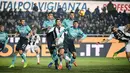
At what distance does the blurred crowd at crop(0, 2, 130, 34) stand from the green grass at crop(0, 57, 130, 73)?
0.44m

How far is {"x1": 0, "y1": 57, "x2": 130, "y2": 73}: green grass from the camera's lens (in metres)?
4.99

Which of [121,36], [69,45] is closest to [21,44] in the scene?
[69,45]

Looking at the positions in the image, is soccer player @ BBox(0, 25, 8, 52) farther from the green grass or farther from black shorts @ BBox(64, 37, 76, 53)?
black shorts @ BBox(64, 37, 76, 53)

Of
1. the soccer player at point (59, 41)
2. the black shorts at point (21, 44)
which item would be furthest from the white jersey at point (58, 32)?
the black shorts at point (21, 44)

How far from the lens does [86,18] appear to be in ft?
17.1

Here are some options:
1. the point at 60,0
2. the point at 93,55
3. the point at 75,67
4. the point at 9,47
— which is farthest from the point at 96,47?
the point at 9,47

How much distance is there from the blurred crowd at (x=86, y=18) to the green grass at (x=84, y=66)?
0.44 meters

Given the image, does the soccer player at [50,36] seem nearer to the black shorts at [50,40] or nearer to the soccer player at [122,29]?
the black shorts at [50,40]

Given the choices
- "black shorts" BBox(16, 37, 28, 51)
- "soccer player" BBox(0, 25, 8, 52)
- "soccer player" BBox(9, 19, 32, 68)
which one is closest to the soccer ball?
"soccer player" BBox(9, 19, 32, 68)

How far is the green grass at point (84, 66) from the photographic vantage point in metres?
4.99

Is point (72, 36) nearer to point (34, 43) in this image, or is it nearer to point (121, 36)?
point (34, 43)

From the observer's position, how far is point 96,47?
17.3 ft

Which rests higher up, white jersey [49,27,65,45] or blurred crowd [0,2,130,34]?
blurred crowd [0,2,130,34]

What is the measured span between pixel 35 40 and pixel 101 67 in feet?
3.69
